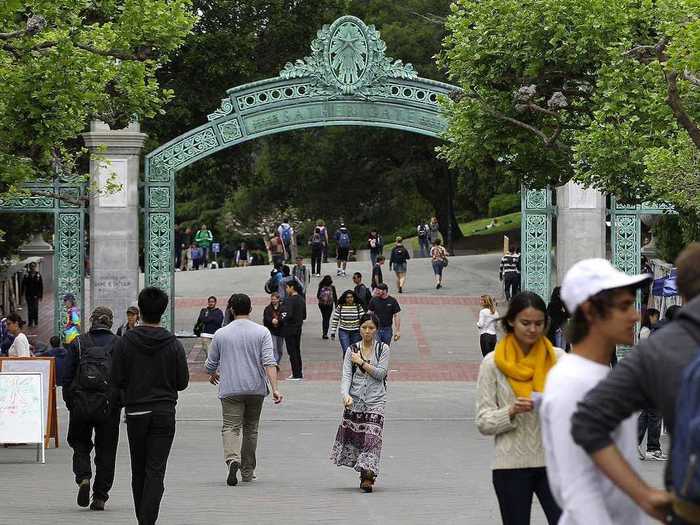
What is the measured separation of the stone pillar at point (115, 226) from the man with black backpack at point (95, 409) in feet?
41.8

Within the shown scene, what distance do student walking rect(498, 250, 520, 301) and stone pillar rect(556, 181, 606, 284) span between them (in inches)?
310

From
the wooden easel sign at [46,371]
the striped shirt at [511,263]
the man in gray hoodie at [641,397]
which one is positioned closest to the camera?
the man in gray hoodie at [641,397]

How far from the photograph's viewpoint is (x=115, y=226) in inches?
983

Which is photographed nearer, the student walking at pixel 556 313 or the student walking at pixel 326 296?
the student walking at pixel 556 313

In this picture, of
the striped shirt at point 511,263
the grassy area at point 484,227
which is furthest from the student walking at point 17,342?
the grassy area at point 484,227

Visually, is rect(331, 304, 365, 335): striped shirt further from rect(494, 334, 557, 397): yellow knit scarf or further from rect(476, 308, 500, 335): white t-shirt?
rect(494, 334, 557, 397): yellow knit scarf

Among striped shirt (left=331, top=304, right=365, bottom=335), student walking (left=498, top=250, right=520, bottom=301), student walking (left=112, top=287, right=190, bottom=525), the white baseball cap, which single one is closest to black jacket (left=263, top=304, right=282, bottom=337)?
striped shirt (left=331, top=304, right=365, bottom=335)

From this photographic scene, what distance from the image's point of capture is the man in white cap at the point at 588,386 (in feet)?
17.5

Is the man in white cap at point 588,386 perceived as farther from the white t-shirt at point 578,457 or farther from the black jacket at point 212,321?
the black jacket at point 212,321

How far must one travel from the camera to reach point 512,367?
757 centimetres

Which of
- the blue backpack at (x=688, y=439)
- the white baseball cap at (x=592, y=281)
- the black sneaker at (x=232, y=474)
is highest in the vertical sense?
the white baseball cap at (x=592, y=281)

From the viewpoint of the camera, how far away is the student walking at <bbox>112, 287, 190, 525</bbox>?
1032cm

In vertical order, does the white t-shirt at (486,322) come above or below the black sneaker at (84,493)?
above

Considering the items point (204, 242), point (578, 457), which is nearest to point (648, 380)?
point (578, 457)
